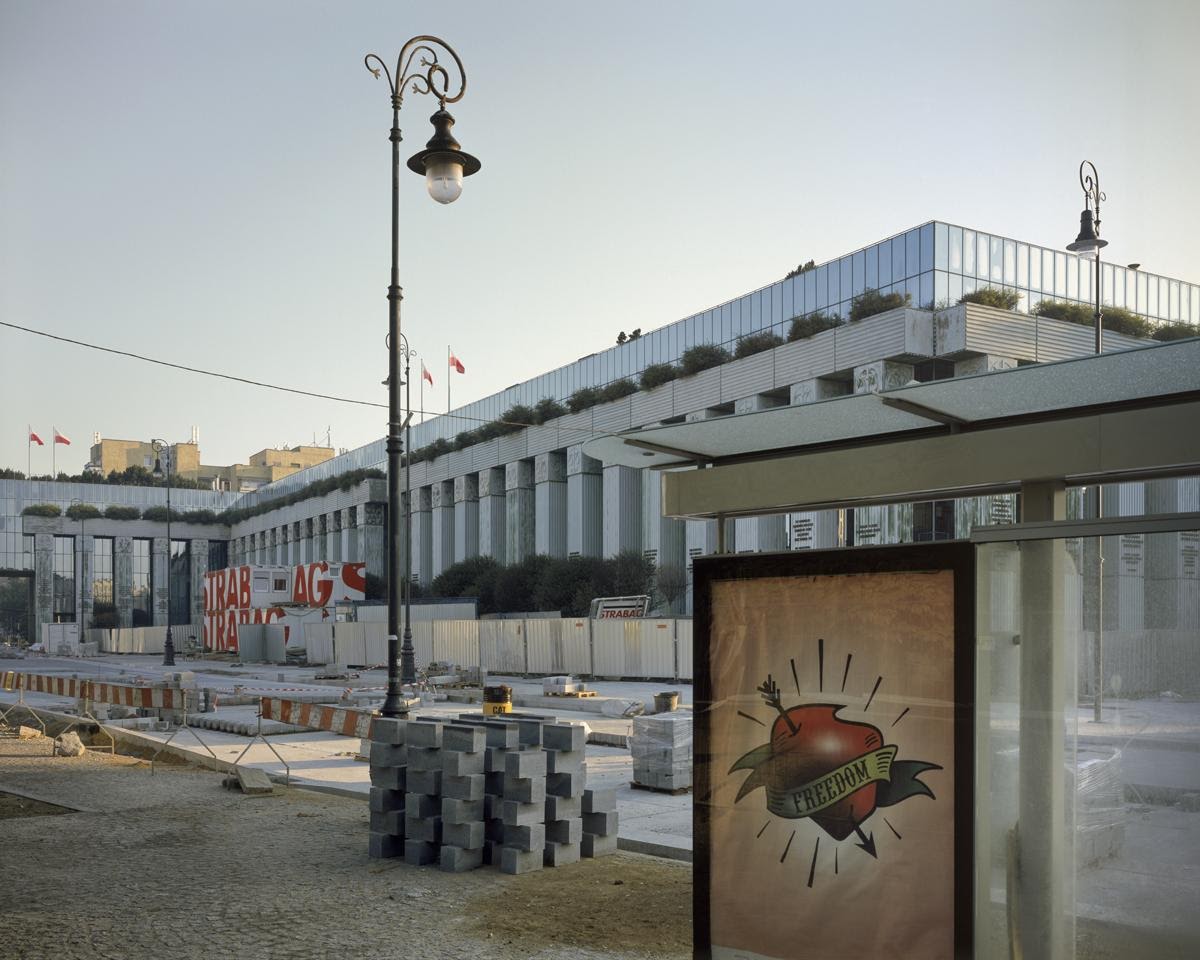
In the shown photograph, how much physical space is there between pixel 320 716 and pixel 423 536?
61589 millimetres

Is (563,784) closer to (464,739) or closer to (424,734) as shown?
(464,739)

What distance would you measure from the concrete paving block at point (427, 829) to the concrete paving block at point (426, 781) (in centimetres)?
22

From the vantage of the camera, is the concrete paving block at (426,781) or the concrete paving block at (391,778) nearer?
the concrete paving block at (426,781)

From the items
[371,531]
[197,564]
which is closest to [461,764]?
[371,531]

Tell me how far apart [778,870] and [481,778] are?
404 cm

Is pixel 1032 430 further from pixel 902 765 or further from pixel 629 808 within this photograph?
pixel 629 808

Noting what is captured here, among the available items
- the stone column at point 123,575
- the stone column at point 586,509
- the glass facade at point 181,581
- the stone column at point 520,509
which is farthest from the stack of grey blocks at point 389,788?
the glass facade at point 181,581

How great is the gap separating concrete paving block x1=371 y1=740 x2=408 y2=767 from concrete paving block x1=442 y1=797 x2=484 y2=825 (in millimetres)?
705

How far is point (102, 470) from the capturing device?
169000 mm

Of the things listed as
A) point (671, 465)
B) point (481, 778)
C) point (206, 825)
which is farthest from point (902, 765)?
point (206, 825)

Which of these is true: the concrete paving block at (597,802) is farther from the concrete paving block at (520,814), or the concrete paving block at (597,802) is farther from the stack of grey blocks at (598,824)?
the concrete paving block at (520,814)

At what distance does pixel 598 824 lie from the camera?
10.1 metres

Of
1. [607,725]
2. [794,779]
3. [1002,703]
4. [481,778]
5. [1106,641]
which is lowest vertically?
[607,725]

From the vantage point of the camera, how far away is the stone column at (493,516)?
221 feet
